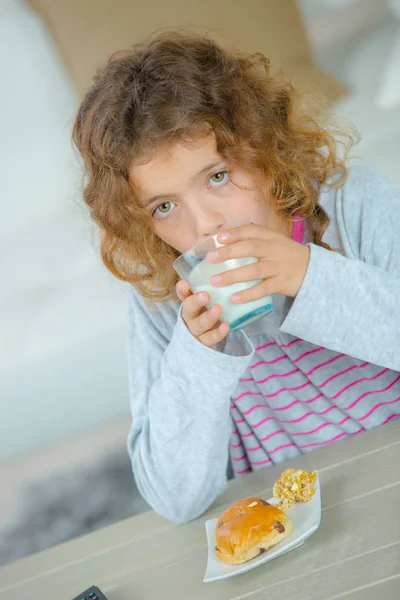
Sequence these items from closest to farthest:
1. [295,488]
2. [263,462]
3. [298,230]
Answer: [295,488] < [298,230] < [263,462]

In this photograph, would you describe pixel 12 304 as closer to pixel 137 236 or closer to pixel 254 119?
pixel 137 236

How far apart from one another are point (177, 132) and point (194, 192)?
3.9 inches

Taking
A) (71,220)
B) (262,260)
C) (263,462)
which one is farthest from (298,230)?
(71,220)

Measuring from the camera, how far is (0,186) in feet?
6.96

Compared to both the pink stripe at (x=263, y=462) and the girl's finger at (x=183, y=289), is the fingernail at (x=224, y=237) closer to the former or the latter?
the girl's finger at (x=183, y=289)

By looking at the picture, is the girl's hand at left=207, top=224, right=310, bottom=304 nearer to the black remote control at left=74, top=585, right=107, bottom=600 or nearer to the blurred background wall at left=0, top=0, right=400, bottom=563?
the black remote control at left=74, top=585, right=107, bottom=600

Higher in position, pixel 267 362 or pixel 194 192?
pixel 194 192

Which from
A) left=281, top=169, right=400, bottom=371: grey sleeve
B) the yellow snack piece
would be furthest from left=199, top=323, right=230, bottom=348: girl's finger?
the yellow snack piece

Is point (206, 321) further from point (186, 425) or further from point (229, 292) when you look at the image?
point (186, 425)

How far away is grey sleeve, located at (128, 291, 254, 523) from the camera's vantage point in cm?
106

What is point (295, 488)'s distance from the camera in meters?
0.98

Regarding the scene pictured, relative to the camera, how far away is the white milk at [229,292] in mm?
950

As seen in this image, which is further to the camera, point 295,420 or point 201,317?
point 295,420

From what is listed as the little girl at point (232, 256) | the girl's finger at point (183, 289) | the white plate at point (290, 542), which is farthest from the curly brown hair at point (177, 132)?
the white plate at point (290, 542)
